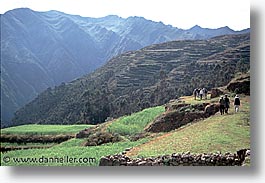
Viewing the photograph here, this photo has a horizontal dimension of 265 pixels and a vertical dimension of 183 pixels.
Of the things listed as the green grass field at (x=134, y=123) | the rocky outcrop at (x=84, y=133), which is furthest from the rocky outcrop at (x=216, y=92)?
the rocky outcrop at (x=84, y=133)

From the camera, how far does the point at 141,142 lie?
480 centimetres

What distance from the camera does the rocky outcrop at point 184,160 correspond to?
14.8 ft

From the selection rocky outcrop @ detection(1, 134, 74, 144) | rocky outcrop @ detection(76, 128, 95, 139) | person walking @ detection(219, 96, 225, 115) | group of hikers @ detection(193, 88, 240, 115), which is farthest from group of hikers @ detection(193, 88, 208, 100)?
rocky outcrop @ detection(1, 134, 74, 144)

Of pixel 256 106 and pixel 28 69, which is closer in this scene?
pixel 256 106

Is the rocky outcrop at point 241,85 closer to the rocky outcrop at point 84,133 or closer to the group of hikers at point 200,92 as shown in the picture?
the group of hikers at point 200,92

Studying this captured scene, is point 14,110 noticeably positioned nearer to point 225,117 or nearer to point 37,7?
point 37,7

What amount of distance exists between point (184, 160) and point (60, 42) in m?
1.85

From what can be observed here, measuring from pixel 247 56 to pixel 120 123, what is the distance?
1.40 metres

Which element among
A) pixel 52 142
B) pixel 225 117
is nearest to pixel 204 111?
pixel 225 117

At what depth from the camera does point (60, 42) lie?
17.2ft

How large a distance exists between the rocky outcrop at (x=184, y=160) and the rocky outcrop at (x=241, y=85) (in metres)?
0.57

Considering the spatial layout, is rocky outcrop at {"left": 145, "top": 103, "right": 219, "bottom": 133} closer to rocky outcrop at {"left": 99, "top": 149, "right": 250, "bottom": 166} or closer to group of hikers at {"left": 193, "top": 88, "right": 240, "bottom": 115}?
group of hikers at {"left": 193, "top": 88, "right": 240, "bottom": 115}

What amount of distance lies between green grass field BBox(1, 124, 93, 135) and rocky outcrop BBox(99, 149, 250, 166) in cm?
46

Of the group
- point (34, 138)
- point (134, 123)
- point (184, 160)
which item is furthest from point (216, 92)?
point (34, 138)
